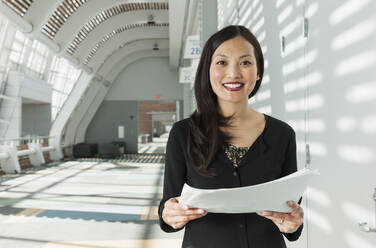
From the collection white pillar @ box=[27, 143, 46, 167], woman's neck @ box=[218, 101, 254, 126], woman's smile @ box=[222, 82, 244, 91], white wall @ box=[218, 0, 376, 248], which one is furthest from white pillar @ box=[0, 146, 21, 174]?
woman's smile @ box=[222, 82, 244, 91]

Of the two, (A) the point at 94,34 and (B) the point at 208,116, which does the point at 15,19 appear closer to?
(A) the point at 94,34

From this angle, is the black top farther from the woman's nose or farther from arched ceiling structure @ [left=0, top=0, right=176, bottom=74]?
arched ceiling structure @ [left=0, top=0, right=176, bottom=74]

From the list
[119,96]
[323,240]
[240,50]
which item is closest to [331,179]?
[323,240]

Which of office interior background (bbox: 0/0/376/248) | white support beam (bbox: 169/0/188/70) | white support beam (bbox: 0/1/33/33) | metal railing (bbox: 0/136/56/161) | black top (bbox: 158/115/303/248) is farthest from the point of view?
metal railing (bbox: 0/136/56/161)

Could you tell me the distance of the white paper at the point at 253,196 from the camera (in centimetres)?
103

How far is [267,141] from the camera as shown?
4.41 ft

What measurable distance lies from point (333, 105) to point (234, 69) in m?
0.72

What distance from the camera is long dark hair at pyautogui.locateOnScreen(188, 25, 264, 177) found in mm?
1311

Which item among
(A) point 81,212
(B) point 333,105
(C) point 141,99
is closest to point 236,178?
(B) point 333,105

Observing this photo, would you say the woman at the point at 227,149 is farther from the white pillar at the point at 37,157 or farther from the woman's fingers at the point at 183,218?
the white pillar at the point at 37,157

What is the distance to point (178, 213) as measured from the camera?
1.18 metres

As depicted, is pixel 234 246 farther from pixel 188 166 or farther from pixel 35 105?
pixel 35 105

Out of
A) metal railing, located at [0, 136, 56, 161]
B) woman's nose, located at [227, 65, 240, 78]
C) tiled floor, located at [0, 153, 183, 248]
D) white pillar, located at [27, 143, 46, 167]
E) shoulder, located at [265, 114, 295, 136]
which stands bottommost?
tiled floor, located at [0, 153, 183, 248]

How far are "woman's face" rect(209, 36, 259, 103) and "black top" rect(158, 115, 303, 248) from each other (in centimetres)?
21
